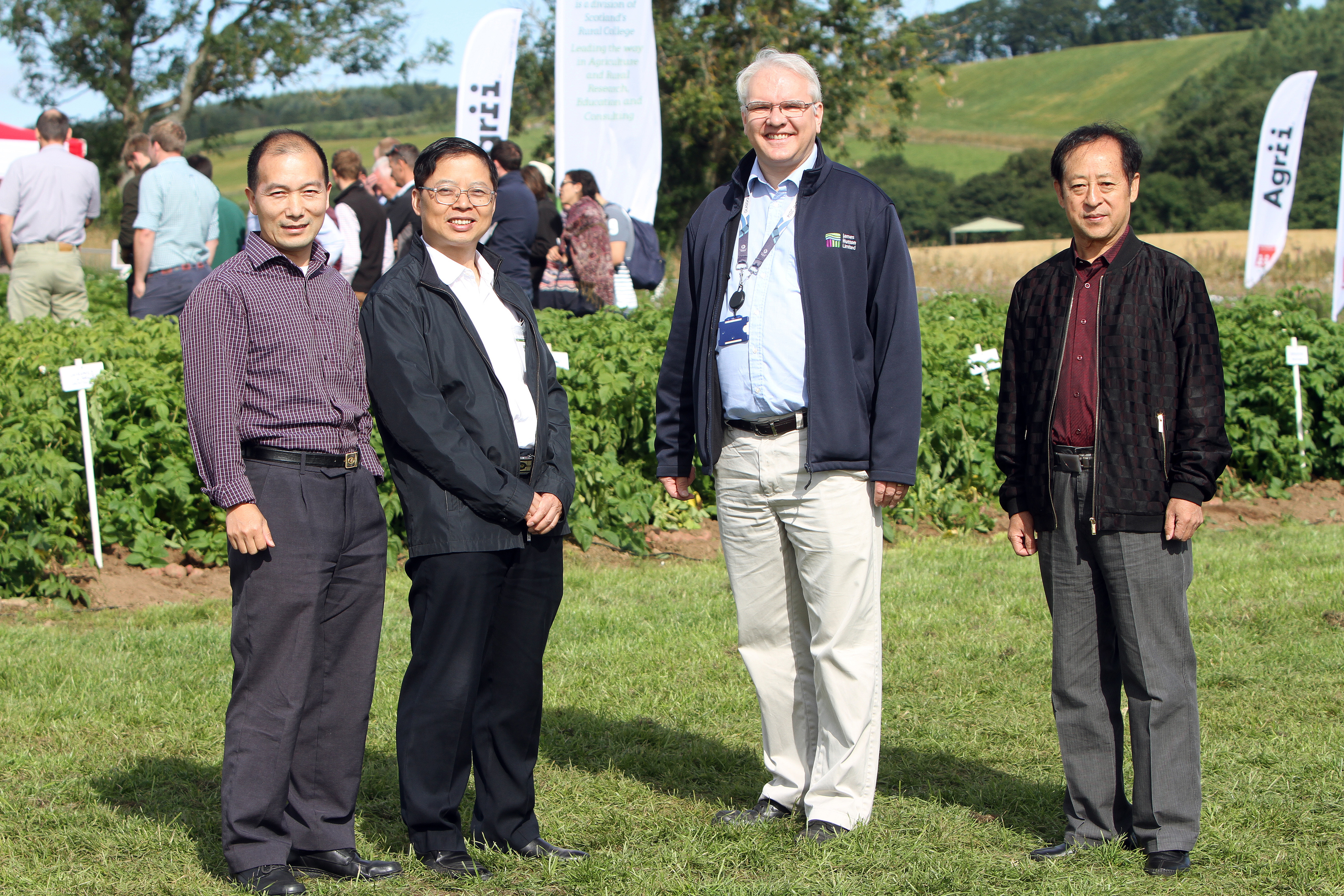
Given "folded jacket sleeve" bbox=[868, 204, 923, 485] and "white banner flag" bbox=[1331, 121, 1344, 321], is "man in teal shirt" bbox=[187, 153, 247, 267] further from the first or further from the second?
"white banner flag" bbox=[1331, 121, 1344, 321]

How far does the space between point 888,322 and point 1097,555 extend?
2.89 ft

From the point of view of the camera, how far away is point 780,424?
145 inches

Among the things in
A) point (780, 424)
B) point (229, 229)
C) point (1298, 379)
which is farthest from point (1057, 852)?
point (229, 229)

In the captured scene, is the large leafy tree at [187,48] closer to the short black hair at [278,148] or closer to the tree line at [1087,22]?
the short black hair at [278,148]

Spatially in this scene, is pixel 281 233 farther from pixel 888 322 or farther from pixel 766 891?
pixel 766 891

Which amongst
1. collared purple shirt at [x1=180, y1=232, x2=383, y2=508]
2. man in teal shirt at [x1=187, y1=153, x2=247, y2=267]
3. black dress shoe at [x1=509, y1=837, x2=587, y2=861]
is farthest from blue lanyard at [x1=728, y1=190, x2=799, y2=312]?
man in teal shirt at [x1=187, y1=153, x2=247, y2=267]

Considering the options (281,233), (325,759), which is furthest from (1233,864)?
(281,233)

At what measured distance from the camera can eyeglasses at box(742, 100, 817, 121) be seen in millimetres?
3629

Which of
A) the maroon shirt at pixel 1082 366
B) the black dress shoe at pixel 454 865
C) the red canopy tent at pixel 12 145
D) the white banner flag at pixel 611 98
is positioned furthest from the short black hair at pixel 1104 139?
the red canopy tent at pixel 12 145

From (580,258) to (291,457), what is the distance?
271 inches

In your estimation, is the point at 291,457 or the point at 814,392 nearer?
the point at 291,457

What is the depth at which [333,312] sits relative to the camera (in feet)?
11.2

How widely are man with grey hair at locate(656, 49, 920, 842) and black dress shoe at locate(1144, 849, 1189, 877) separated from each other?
2.60 feet

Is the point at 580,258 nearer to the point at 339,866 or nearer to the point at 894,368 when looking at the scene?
the point at 894,368
